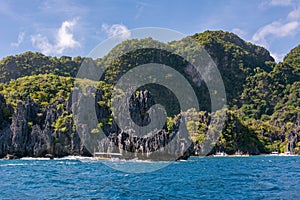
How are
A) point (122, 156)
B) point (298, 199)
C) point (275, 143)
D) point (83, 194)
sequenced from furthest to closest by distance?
point (275, 143) → point (122, 156) → point (83, 194) → point (298, 199)

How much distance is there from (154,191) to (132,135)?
60564 millimetres

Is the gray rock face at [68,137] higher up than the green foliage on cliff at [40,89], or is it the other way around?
the green foliage on cliff at [40,89]

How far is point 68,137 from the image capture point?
110188 mm

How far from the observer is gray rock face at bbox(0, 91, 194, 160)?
3521 inches

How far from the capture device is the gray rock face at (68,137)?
293 feet

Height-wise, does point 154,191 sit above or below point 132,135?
below

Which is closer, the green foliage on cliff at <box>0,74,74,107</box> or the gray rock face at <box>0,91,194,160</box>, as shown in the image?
the gray rock face at <box>0,91,194,160</box>

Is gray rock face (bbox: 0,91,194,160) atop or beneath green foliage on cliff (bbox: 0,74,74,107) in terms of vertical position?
beneath

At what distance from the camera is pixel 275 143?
172 metres

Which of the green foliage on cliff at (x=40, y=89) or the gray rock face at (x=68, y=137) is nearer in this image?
the gray rock face at (x=68, y=137)

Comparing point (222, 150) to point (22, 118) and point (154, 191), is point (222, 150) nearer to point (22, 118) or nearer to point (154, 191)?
point (22, 118)

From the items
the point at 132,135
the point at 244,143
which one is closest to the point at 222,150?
the point at 244,143

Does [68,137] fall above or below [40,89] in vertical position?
below

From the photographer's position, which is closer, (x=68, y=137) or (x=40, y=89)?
(x=68, y=137)
